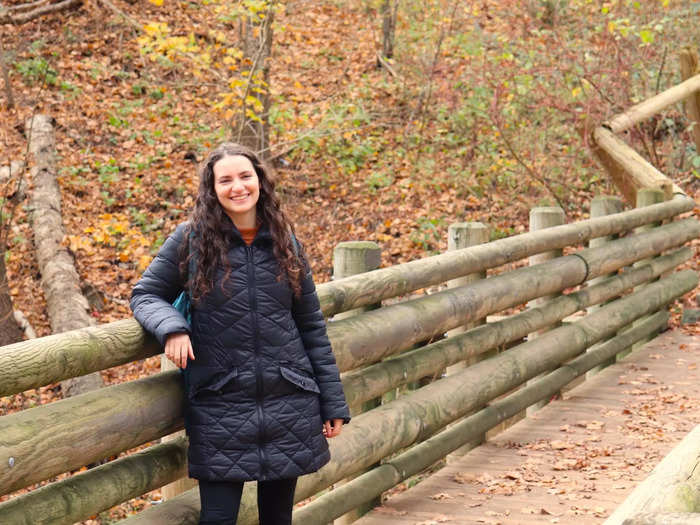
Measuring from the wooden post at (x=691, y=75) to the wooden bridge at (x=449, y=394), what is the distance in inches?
132

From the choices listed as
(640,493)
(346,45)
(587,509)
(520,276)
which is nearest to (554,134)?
(346,45)

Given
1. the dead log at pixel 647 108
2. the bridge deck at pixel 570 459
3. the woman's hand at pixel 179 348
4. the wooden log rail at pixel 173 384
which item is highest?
the dead log at pixel 647 108

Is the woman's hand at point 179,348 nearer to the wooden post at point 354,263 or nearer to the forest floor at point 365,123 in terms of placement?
the wooden post at point 354,263

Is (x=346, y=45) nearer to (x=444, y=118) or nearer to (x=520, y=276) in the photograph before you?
(x=444, y=118)

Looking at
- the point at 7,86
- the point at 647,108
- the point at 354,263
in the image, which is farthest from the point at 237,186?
the point at 7,86

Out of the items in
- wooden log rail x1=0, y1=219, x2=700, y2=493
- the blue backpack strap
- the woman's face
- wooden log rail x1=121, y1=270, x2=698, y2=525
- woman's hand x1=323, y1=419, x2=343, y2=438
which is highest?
the woman's face

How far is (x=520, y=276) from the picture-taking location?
671 centimetres

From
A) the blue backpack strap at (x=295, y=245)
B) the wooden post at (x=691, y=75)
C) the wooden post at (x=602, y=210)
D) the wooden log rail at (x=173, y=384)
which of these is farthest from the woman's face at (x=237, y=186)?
the wooden post at (x=691, y=75)

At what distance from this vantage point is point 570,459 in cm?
592

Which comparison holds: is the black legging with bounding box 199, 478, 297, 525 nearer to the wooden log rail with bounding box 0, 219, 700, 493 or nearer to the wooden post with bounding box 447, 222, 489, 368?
the wooden log rail with bounding box 0, 219, 700, 493

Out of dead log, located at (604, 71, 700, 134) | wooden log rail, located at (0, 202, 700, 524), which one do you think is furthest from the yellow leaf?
wooden log rail, located at (0, 202, 700, 524)

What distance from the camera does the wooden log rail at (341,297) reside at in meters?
3.07

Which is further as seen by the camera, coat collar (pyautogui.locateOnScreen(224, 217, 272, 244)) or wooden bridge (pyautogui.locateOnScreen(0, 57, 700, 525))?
coat collar (pyautogui.locateOnScreen(224, 217, 272, 244))

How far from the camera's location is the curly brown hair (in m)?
3.47
